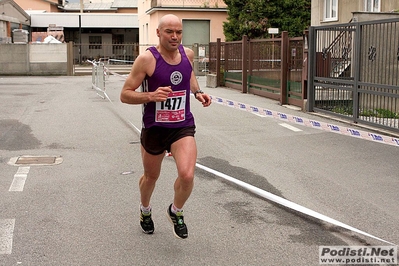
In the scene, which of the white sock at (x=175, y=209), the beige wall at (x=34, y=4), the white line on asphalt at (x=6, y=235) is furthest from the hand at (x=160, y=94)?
the beige wall at (x=34, y=4)

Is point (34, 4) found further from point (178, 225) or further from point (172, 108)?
point (178, 225)

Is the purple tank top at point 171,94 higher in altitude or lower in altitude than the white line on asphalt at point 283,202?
higher

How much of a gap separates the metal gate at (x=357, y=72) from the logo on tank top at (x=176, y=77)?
7.04m

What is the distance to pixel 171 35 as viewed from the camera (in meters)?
4.98

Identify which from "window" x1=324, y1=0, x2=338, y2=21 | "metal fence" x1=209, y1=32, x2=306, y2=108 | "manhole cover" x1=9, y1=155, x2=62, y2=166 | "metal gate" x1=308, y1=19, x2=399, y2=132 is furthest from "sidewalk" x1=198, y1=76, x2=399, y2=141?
"window" x1=324, y1=0, x2=338, y2=21

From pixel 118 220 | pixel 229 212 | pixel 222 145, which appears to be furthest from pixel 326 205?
pixel 222 145

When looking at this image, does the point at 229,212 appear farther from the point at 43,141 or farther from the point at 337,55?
the point at 337,55

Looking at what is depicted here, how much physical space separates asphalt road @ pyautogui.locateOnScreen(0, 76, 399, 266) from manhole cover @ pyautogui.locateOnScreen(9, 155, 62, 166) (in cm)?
13

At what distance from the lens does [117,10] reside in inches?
2621

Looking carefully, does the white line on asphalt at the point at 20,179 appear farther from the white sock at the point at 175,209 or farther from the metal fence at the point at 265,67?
the metal fence at the point at 265,67

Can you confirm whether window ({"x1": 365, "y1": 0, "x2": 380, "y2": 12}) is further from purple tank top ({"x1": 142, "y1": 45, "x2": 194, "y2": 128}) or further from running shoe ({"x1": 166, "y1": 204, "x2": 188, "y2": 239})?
running shoe ({"x1": 166, "y1": 204, "x2": 188, "y2": 239})

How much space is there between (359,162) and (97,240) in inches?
192

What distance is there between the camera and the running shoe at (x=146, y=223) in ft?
17.9

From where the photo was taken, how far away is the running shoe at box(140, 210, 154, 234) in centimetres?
545
